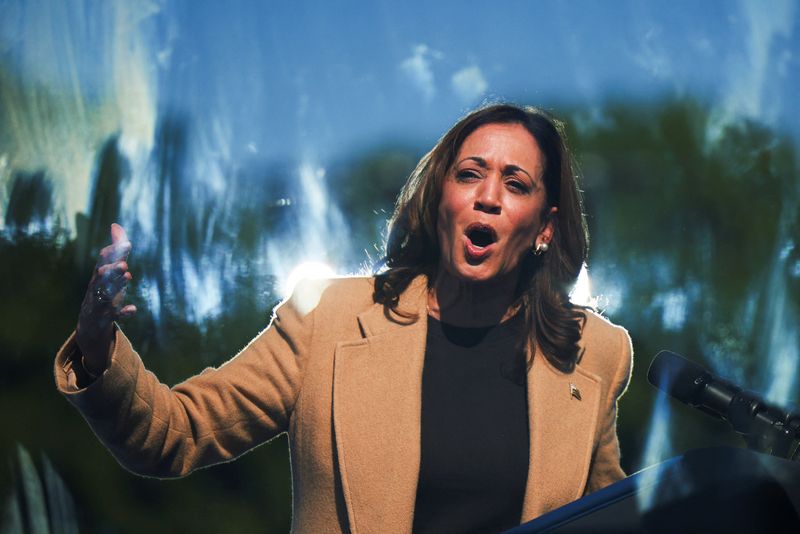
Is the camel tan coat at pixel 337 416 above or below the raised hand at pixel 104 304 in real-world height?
below

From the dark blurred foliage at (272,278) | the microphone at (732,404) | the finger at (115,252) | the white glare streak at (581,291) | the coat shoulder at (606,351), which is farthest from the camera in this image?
the dark blurred foliage at (272,278)

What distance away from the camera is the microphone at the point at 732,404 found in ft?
2.72

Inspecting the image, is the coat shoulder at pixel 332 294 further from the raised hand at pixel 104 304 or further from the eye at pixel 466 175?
the raised hand at pixel 104 304

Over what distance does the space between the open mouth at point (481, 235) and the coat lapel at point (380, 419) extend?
0.52ft

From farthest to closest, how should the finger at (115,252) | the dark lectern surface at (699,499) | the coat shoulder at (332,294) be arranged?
the coat shoulder at (332,294)
the finger at (115,252)
the dark lectern surface at (699,499)

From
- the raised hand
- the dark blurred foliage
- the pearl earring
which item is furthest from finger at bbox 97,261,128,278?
the dark blurred foliage

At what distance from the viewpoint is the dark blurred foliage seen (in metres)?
2.09

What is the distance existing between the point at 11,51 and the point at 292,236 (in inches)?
34.2

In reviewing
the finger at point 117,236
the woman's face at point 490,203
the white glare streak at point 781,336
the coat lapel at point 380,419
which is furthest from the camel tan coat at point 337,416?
the white glare streak at point 781,336

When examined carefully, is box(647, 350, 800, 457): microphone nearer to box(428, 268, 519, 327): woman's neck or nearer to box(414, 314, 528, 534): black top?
box(414, 314, 528, 534): black top

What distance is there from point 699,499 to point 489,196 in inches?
32.4

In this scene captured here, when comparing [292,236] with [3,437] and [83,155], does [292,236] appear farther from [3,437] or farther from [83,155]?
[3,437]

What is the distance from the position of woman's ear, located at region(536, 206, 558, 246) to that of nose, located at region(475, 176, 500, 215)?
0.15 meters

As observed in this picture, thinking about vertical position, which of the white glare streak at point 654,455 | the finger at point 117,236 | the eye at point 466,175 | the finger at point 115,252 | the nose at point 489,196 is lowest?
the white glare streak at point 654,455
